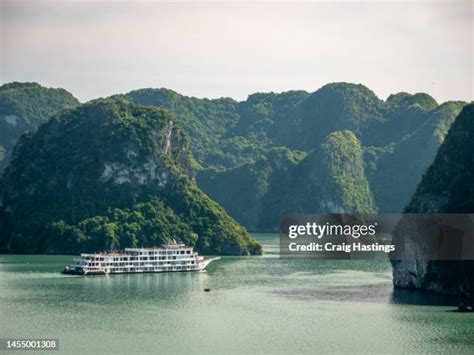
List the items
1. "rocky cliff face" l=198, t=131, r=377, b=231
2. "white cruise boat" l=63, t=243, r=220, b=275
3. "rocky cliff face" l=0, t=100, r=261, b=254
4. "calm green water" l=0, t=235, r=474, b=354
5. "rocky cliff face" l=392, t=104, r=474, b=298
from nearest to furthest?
1. "calm green water" l=0, t=235, r=474, b=354
2. "rocky cliff face" l=392, t=104, r=474, b=298
3. "white cruise boat" l=63, t=243, r=220, b=275
4. "rocky cliff face" l=0, t=100, r=261, b=254
5. "rocky cliff face" l=198, t=131, r=377, b=231

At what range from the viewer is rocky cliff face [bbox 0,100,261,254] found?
111000 mm

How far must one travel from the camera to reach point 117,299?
69.5 m

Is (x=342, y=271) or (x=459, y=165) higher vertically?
(x=459, y=165)

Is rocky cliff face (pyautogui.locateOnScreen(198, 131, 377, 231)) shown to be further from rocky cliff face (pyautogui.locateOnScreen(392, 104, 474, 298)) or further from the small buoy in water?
the small buoy in water

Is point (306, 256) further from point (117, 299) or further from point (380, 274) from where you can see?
point (117, 299)

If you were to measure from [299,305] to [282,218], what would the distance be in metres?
123

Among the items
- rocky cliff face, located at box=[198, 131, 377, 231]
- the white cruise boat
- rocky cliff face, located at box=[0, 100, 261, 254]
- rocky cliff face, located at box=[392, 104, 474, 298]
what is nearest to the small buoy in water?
rocky cliff face, located at box=[392, 104, 474, 298]

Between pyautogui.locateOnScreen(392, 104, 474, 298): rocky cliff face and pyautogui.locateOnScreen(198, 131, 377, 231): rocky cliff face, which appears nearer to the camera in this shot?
pyautogui.locateOnScreen(392, 104, 474, 298): rocky cliff face

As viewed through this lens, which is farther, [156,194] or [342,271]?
[156,194]

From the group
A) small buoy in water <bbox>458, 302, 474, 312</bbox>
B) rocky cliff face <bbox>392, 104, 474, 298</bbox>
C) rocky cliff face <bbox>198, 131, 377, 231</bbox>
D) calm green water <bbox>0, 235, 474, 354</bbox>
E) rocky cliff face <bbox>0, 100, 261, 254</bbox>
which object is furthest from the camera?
rocky cliff face <bbox>198, 131, 377, 231</bbox>

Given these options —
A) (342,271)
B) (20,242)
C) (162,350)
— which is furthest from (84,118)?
(162,350)

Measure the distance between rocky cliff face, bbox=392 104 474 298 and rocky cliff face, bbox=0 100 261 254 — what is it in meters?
41.2

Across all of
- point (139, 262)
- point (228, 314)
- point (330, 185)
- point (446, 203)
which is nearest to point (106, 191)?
point (139, 262)

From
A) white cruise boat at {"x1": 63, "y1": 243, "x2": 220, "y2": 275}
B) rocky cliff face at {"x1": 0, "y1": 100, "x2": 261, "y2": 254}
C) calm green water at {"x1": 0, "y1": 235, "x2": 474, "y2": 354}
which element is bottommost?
calm green water at {"x1": 0, "y1": 235, "x2": 474, "y2": 354}
